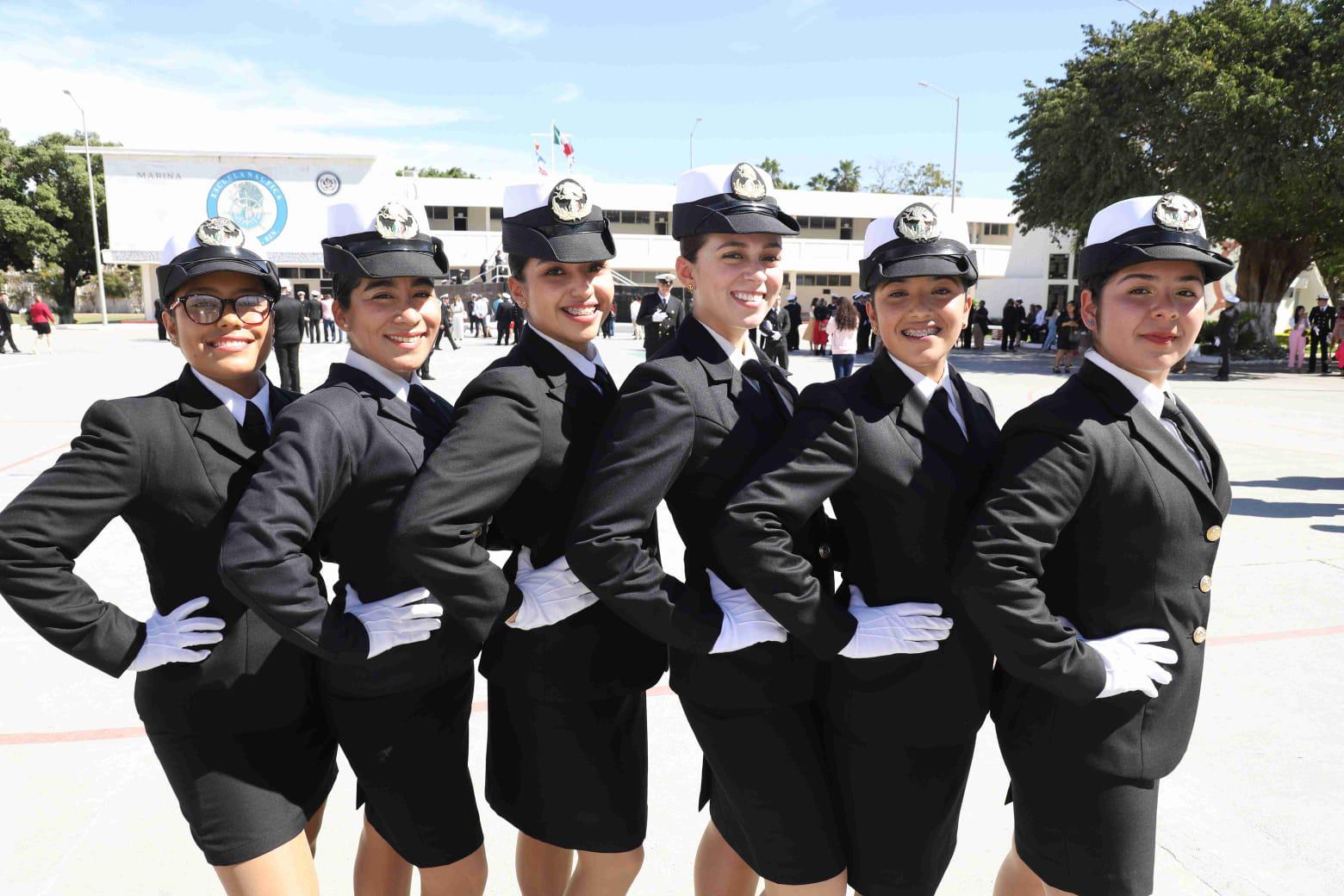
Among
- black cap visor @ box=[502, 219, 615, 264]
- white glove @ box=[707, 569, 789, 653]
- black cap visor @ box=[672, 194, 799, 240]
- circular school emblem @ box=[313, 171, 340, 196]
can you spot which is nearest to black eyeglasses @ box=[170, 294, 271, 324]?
black cap visor @ box=[502, 219, 615, 264]

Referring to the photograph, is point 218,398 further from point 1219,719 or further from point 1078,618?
point 1219,719

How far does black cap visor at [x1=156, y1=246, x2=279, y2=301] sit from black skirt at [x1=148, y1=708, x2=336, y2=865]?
103 cm

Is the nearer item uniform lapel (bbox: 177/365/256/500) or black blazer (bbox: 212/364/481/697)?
black blazer (bbox: 212/364/481/697)

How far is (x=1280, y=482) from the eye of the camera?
28.4ft

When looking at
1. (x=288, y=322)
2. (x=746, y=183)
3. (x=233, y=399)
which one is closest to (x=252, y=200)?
(x=288, y=322)

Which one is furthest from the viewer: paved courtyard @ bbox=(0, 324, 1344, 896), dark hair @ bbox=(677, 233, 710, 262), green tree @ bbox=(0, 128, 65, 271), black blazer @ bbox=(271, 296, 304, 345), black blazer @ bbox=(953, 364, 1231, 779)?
green tree @ bbox=(0, 128, 65, 271)

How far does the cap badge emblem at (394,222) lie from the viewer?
229 centimetres

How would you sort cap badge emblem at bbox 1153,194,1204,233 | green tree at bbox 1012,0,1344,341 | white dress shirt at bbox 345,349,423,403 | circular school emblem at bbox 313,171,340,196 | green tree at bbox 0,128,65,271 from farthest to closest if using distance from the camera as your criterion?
green tree at bbox 0,128,65,271 < circular school emblem at bbox 313,171,340,196 < green tree at bbox 1012,0,1344,341 < white dress shirt at bbox 345,349,423,403 < cap badge emblem at bbox 1153,194,1204,233

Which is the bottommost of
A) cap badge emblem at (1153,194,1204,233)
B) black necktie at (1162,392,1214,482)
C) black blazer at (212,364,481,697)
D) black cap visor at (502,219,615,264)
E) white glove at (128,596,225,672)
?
white glove at (128,596,225,672)

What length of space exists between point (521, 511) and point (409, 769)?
0.66 m

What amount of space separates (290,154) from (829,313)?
85.1ft

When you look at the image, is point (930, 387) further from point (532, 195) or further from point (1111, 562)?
point (532, 195)

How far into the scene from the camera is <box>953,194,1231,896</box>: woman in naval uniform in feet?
6.07

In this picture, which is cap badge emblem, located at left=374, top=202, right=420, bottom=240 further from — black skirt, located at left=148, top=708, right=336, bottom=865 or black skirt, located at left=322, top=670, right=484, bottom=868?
black skirt, located at left=148, top=708, right=336, bottom=865
